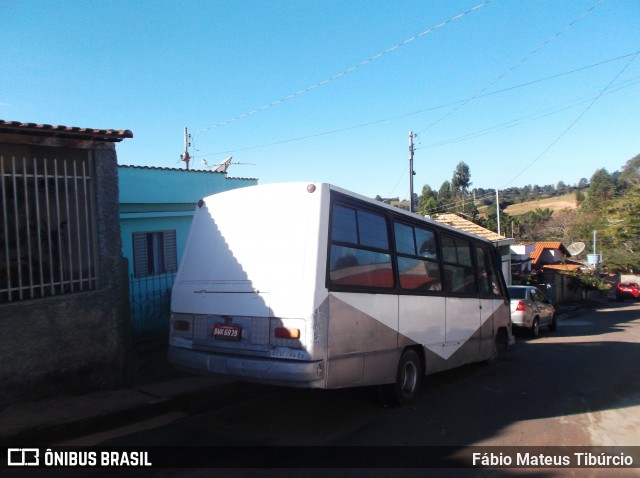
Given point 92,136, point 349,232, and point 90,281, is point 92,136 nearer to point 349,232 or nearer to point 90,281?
point 90,281

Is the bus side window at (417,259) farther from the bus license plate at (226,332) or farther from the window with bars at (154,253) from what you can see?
the window with bars at (154,253)

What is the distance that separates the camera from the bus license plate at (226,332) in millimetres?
5104

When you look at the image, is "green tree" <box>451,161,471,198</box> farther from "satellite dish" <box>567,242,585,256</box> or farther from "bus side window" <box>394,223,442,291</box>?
"bus side window" <box>394,223,442,291</box>

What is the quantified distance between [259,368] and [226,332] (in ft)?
2.01

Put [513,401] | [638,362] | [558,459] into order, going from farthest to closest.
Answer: [638,362], [513,401], [558,459]

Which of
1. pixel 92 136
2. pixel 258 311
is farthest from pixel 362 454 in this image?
pixel 92 136

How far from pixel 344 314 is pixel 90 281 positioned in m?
3.63

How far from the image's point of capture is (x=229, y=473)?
4.12 m

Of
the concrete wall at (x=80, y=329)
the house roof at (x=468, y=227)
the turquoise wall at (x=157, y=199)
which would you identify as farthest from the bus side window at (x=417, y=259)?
the house roof at (x=468, y=227)

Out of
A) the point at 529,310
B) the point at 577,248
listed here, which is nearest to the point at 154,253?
the point at 529,310

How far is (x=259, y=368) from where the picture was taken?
4828 mm

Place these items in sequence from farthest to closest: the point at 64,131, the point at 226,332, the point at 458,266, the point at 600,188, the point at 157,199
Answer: the point at 600,188
the point at 157,199
the point at 458,266
the point at 64,131
the point at 226,332

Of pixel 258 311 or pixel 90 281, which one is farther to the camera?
pixel 90 281

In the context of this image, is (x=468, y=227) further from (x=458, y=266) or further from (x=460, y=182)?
(x=460, y=182)
